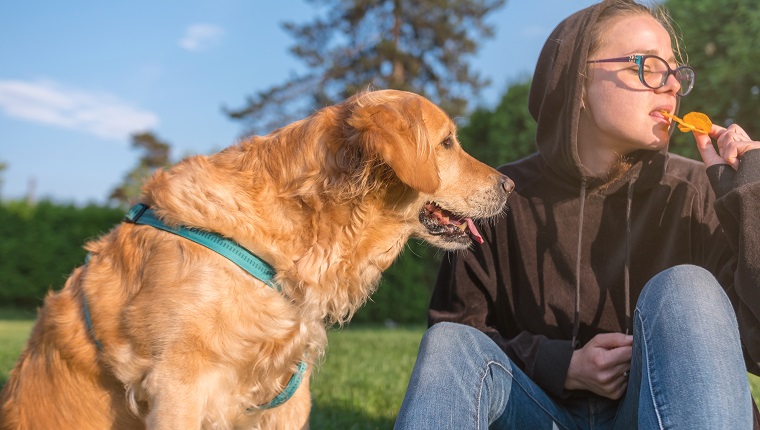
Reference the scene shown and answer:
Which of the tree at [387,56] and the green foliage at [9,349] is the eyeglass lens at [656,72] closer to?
the green foliage at [9,349]

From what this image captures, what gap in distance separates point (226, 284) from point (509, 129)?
912cm

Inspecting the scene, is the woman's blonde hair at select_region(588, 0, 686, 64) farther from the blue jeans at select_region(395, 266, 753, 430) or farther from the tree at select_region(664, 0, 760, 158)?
the tree at select_region(664, 0, 760, 158)

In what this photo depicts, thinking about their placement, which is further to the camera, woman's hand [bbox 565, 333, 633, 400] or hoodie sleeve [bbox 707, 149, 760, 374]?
woman's hand [bbox 565, 333, 633, 400]

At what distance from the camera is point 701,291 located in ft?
6.57

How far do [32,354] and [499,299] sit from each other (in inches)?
76.1

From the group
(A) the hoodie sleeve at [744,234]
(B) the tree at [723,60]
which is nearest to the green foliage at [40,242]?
(B) the tree at [723,60]

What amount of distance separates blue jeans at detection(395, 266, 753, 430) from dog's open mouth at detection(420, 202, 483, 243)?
61cm

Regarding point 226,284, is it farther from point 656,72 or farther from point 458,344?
point 656,72

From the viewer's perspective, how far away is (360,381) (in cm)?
540

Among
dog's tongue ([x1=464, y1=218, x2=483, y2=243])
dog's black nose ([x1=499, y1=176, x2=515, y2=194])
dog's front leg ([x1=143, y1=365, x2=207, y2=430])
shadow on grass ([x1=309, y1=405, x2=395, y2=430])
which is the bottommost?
shadow on grass ([x1=309, y1=405, x2=395, y2=430])

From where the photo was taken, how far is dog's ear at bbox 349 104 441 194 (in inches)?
98.4

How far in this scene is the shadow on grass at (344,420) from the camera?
390 centimetres

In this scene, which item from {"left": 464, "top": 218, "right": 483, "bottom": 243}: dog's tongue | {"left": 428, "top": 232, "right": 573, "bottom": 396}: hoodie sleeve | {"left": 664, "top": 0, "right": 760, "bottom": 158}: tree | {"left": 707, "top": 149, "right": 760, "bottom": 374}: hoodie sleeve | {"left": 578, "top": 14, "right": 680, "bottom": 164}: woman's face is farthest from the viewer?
{"left": 664, "top": 0, "right": 760, "bottom": 158}: tree

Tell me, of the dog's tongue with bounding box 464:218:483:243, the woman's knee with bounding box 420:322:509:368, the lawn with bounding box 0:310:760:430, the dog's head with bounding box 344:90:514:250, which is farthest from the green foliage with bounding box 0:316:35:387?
the dog's tongue with bounding box 464:218:483:243
